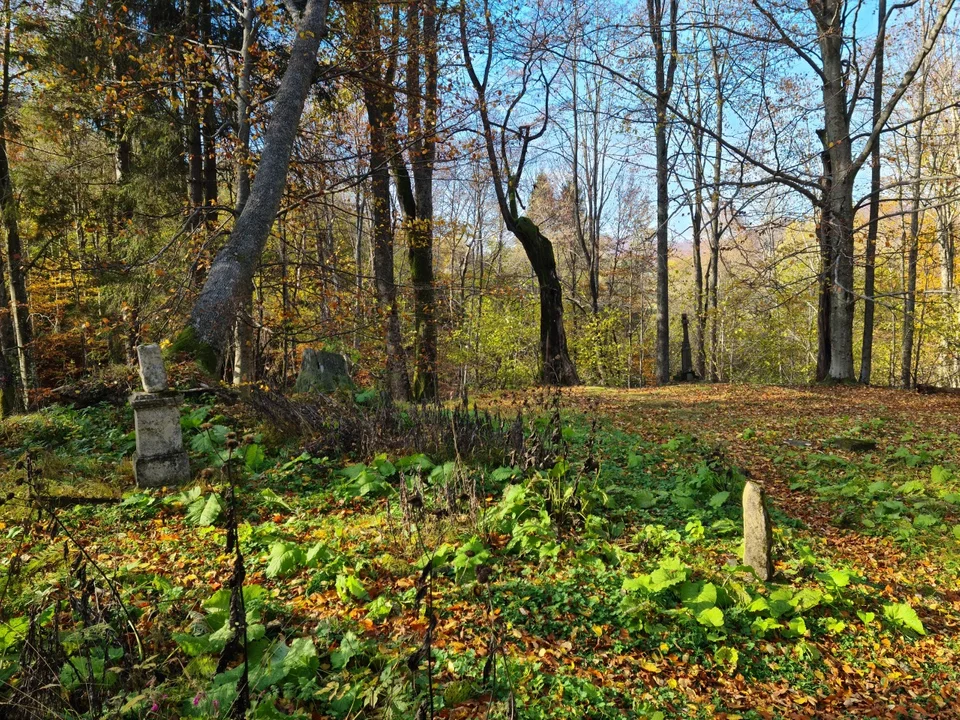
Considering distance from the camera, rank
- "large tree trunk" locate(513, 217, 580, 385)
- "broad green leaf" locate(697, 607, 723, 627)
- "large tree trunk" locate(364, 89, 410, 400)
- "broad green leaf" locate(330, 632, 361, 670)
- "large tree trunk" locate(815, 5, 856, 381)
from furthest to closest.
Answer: "large tree trunk" locate(513, 217, 580, 385) → "large tree trunk" locate(364, 89, 410, 400) → "large tree trunk" locate(815, 5, 856, 381) → "broad green leaf" locate(697, 607, 723, 627) → "broad green leaf" locate(330, 632, 361, 670)

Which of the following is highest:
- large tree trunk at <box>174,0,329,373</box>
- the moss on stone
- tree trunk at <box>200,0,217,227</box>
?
tree trunk at <box>200,0,217,227</box>

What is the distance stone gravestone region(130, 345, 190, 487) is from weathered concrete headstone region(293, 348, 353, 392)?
12.2 feet

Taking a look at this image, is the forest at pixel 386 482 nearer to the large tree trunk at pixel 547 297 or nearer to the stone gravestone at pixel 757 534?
the stone gravestone at pixel 757 534

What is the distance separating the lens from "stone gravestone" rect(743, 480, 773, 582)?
3.24 m

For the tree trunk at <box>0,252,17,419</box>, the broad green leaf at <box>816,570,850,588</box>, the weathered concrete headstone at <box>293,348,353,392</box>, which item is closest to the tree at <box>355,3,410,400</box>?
the weathered concrete headstone at <box>293,348,353,392</box>

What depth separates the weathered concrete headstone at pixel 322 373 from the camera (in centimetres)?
829

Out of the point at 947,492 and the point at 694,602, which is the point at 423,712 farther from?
the point at 947,492

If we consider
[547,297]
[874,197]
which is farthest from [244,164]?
[874,197]

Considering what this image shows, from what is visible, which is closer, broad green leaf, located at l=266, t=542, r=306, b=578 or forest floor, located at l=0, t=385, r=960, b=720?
forest floor, located at l=0, t=385, r=960, b=720

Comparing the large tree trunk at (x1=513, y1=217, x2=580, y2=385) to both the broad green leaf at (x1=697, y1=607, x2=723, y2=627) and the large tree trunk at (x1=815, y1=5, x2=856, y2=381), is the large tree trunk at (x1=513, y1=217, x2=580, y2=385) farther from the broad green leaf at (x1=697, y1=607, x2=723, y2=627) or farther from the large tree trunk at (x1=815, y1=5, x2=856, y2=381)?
the broad green leaf at (x1=697, y1=607, x2=723, y2=627)

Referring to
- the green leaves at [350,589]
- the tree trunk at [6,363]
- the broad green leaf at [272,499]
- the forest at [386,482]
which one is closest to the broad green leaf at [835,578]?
the forest at [386,482]

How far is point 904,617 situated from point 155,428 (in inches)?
206

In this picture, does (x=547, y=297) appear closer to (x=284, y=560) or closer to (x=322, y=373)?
(x=322, y=373)

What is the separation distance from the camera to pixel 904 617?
9.49 feet
